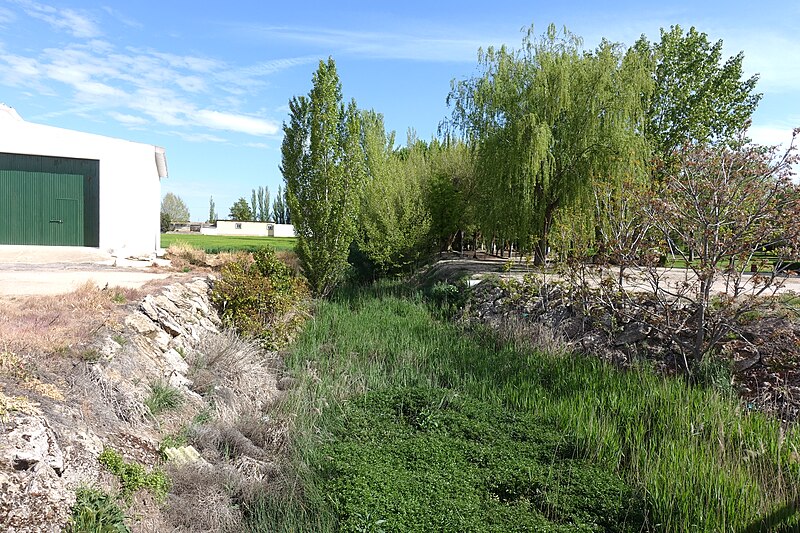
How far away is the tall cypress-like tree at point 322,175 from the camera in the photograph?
40.1ft

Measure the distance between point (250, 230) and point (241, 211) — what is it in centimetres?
1609

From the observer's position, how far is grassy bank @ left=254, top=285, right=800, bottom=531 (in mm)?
3768

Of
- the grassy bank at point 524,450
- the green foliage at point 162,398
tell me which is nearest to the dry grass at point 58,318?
the green foliage at point 162,398

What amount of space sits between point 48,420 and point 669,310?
7254 mm

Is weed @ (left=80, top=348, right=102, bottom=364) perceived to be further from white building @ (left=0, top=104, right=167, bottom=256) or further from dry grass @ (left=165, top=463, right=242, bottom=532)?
white building @ (left=0, top=104, right=167, bottom=256)

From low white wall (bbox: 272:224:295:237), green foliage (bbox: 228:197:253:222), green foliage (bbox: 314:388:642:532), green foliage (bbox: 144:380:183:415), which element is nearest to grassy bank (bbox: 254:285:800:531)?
green foliage (bbox: 314:388:642:532)

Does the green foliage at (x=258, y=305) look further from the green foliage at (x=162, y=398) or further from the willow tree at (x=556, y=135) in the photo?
the willow tree at (x=556, y=135)

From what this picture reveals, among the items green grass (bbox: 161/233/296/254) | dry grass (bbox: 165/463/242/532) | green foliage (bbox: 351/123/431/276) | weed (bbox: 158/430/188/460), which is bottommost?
dry grass (bbox: 165/463/242/532)

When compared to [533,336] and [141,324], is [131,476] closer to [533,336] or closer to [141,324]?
[141,324]

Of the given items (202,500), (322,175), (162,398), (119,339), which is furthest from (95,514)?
(322,175)

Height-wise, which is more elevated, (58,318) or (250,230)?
(250,230)

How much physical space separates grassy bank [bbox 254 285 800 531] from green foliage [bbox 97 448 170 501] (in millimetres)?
770

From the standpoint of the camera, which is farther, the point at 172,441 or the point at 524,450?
the point at 524,450

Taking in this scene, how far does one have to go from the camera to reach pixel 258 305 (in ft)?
29.5
